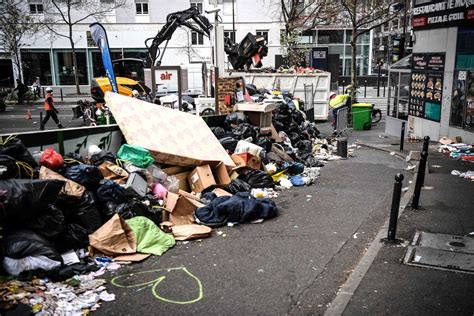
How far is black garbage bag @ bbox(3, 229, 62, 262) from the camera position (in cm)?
502

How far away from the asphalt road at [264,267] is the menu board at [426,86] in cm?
659

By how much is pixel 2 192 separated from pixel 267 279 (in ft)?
10.4

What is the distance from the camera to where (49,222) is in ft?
18.0

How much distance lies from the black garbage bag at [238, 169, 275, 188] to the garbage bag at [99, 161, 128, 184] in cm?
268

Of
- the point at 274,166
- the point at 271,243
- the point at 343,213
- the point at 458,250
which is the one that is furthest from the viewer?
the point at 274,166

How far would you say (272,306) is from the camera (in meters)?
4.72

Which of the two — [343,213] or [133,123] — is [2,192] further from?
[343,213]

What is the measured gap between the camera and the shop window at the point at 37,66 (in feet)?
117

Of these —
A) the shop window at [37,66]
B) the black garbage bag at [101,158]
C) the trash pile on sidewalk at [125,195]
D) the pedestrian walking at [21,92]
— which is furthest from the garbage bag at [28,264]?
the shop window at [37,66]

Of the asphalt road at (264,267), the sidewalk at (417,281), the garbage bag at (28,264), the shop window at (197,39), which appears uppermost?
the shop window at (197,39)

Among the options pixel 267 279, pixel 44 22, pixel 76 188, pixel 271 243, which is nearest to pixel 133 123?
pixel 76 188

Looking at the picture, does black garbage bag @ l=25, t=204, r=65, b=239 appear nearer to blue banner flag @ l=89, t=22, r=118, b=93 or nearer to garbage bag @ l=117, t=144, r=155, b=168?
garbage bag @ l=117, t=144, r=155, b=168

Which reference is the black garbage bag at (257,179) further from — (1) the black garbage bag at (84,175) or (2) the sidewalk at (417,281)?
(1) the black garbage bag at (84,175)

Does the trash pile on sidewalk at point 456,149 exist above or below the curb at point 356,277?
above
